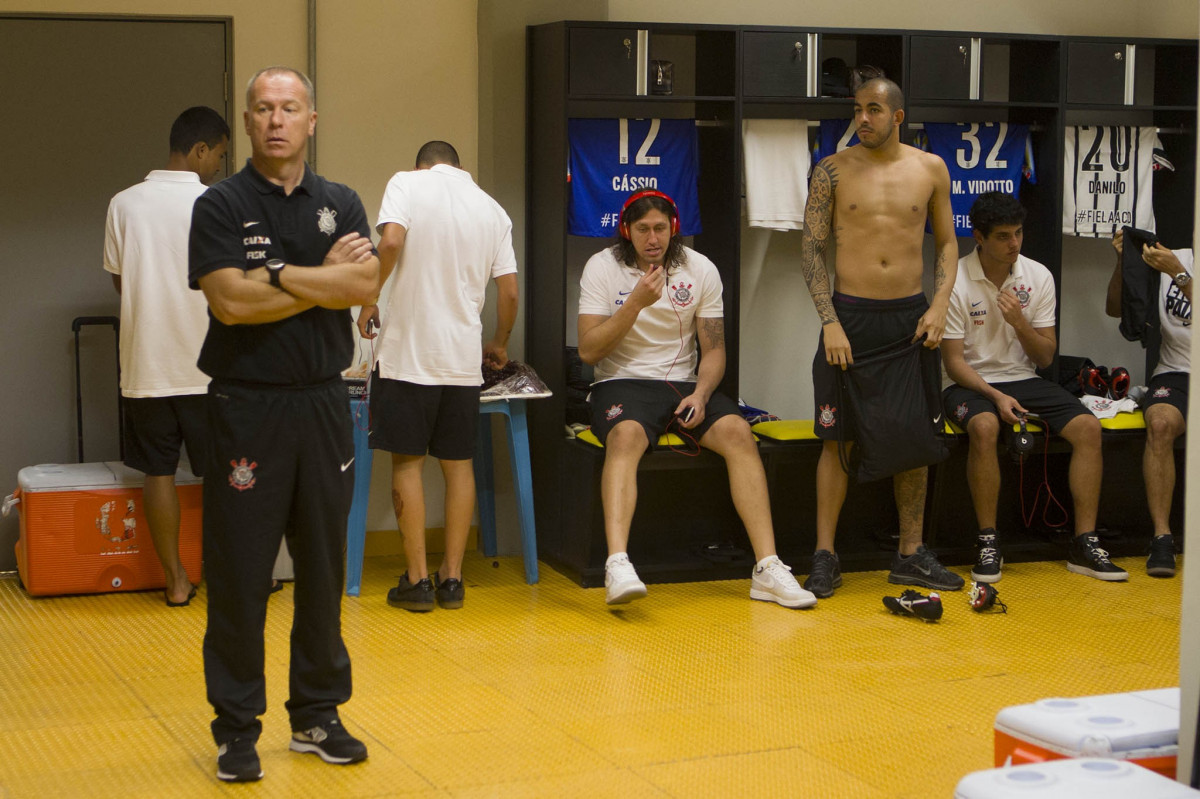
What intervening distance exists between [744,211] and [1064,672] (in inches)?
96.2

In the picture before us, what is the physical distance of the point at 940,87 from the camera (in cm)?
537

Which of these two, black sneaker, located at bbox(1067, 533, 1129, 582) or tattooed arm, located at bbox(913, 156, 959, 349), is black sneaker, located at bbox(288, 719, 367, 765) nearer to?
tattooed arm, located at bbox(913, 156, 959, 349)

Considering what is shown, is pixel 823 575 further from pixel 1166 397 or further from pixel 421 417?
pixel 1166 397

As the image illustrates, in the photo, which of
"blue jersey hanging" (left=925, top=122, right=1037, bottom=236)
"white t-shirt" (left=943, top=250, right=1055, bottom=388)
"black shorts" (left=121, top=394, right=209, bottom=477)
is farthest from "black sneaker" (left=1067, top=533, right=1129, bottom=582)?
"black shorts" (left=121, top=394, right=209, bottom=477)

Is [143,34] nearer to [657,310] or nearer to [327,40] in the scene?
[327,40]

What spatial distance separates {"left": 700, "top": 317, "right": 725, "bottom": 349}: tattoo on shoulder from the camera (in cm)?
497

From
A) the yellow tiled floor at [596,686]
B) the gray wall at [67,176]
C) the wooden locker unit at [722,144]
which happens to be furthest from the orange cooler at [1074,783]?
the gray wall at [67,176]

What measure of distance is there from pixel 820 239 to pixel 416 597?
1.96 m

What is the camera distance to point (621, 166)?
529cm

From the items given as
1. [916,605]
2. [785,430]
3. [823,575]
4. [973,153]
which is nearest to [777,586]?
[823,575]

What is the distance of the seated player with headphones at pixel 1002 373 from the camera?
509 cm

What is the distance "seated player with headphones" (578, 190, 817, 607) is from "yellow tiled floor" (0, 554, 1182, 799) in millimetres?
325

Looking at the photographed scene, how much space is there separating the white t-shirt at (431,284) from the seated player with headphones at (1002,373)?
195 cm

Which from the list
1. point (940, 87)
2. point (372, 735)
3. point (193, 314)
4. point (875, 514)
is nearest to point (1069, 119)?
point (940, 87)
